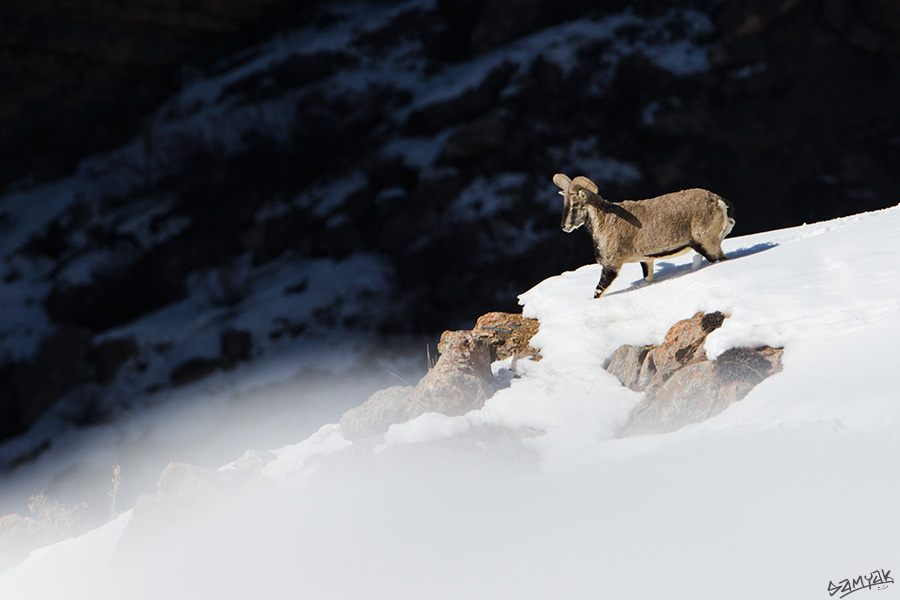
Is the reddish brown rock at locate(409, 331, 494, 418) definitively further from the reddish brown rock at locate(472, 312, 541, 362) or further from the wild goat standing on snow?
the wild goat standing on snow

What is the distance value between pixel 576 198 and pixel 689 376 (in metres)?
2.16

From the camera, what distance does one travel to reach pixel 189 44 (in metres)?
21.8

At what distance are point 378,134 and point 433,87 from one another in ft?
6.09

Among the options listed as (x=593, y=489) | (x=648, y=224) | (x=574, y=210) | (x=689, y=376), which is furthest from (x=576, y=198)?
(x=593, y=489)

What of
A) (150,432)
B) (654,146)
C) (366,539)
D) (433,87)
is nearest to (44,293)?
(150,432)

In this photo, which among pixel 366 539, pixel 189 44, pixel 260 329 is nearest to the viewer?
pixel 366 539

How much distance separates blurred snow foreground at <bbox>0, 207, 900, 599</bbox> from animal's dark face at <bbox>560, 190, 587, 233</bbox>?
0.84 metres

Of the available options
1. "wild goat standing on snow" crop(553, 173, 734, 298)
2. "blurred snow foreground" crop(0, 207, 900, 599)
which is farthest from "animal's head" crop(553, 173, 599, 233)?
"blurred snow foreground" crop(0, 207, 900, 599)

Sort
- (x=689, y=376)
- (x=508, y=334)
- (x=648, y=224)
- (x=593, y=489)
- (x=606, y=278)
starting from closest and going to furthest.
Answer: (x=593, y=489) < (x=689, y=376) < (x=648, y=224) < (x=606, y=278) < (x=508, y=334)

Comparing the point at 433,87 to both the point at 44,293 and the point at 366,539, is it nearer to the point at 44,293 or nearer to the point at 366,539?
the point at 44,293

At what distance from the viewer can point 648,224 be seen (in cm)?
528

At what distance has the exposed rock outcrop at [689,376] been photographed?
135 inches

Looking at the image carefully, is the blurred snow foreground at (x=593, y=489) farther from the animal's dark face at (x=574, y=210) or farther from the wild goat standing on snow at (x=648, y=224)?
the animal's dark face at (x=574, y=210)

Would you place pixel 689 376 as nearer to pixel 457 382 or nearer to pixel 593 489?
pixel 593 489
